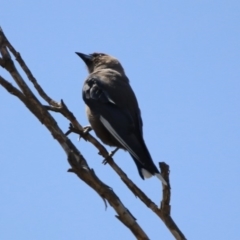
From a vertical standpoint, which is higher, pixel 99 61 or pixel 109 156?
pixel 99 61

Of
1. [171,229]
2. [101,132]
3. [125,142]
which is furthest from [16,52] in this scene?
[101,132]

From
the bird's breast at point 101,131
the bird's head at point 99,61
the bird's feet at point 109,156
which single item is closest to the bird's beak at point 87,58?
the bird's head at point 99,61

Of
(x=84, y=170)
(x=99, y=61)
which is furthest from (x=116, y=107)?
(x=84, y=170)

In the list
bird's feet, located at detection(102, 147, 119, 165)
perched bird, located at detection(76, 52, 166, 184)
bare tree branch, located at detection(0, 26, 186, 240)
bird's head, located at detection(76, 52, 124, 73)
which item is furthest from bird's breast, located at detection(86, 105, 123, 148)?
bare tree branch, located at detection(0, 26, 186, 240)

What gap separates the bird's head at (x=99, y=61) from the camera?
27.5ft

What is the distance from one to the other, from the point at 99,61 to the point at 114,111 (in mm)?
2105

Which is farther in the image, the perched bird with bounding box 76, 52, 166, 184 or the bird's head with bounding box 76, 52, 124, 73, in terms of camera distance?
the bird's head with bounding box 76, 52, 124, 73

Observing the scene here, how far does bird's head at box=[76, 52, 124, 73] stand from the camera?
8.38 metres

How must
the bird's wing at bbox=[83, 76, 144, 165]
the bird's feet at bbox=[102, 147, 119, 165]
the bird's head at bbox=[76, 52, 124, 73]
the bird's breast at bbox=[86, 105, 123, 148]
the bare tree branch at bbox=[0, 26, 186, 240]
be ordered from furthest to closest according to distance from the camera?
the bird's head at bbox=[76, 52, 124, 73], the bird's breast at bbox=[86, 105, 123, 148], the bird's wing at bbox=[83, 76, 144, 165], the bird's feet at bbox=[102, 147, 119, 165], the bare tree branch at bbox=[0, 26, 186, 240]

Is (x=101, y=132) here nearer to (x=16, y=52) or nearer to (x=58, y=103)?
(x=58, y=103)

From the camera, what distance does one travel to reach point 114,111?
665cm

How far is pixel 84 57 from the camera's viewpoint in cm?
870

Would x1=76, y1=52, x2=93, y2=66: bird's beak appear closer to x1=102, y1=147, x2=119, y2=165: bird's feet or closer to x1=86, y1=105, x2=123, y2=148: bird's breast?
x1=86, y1=105, x2=123, y2=148: bird's breast

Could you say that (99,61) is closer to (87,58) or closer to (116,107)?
(87,58)
